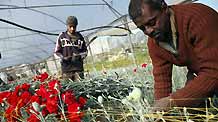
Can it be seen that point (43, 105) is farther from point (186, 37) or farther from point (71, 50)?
point (71, 50)

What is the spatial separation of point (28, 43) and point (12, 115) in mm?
11768

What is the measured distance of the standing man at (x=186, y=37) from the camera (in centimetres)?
164

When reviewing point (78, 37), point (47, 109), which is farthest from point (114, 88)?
point (78, 37)

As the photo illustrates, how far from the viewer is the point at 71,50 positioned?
16.7 feet

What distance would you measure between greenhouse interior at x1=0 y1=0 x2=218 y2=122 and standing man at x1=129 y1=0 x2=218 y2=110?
2.6 inches

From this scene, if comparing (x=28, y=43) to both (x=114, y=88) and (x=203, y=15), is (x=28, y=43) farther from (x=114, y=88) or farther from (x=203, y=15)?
(x=203, y=15)

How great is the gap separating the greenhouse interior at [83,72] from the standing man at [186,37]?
0.07 metres

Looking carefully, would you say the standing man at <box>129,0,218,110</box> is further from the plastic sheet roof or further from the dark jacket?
the plastic sheet roof

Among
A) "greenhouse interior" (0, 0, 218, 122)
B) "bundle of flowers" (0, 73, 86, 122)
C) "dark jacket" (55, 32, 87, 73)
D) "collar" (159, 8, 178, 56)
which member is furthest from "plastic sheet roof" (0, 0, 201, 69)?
"collar" (159, 8, 178, 56)

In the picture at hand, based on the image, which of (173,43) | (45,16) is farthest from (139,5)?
(45,16)

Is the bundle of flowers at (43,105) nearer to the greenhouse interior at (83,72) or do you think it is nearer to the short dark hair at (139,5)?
the greenhouse interior at (83,72)

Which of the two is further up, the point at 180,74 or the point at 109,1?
the point at 109,1

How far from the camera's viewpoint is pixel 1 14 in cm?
1077

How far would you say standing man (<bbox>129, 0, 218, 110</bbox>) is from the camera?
164 cm
